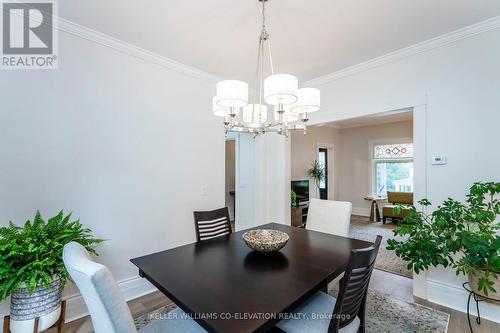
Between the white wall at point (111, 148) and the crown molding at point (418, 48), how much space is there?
6.00 feet

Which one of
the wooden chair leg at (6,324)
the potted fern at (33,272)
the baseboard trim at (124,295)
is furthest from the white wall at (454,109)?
the wooden chair leg at (6,324)

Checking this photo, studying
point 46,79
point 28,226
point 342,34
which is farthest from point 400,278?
point 46,79

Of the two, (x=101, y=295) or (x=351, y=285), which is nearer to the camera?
(x=101, y=295)

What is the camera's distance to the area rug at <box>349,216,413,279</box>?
10.5 feet

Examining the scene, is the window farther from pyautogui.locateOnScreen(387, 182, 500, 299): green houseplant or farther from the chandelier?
the chandelier

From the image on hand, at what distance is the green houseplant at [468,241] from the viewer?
5.75 ft

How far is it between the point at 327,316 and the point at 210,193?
7.37 feet

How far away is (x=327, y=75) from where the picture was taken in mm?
3291

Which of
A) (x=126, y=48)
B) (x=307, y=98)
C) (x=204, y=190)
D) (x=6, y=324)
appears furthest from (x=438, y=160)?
(x=6, y=324)

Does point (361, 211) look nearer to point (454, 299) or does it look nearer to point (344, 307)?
point (454, 299)

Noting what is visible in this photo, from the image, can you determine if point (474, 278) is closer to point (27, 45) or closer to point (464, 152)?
point (464, 152)

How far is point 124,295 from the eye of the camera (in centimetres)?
252

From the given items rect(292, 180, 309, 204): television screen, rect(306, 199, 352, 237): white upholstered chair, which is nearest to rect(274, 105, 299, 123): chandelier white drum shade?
rect(306, 199, 352, 237): white upholstered chair

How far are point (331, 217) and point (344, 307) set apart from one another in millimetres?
1322
